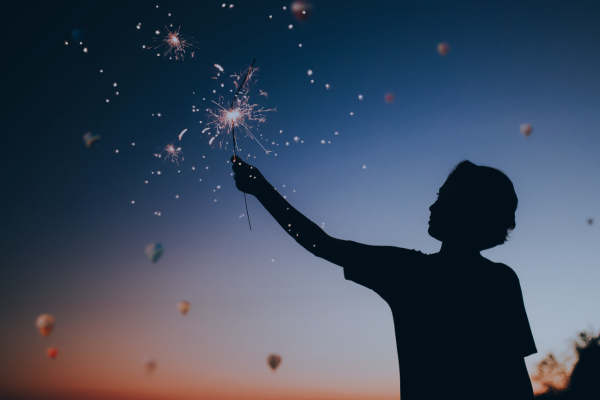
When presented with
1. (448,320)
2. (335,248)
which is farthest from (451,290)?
(335,248)

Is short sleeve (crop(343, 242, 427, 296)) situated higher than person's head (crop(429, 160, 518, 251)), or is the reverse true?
person's head (crop(429, 160, 518, 251))

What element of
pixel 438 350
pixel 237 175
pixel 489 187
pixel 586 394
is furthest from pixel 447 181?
pixel 586 394

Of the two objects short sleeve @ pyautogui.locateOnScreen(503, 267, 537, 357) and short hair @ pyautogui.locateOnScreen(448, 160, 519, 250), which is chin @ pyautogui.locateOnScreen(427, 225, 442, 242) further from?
short sleeve @ pyautogui.locateOnScreen(503, 267, 537, 357)

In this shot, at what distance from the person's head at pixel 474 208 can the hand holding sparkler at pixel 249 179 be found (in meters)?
1.05

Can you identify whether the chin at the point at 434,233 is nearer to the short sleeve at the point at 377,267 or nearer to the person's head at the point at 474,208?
the person's head at the point at 474,208

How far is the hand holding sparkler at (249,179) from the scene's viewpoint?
1780mm

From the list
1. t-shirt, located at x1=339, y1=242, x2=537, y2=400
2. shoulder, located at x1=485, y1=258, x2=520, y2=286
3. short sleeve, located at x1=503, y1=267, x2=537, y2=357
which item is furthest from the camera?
shoulder, located at x1=485, y1=258, x2=520, y2=286

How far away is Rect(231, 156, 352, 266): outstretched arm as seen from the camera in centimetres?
166

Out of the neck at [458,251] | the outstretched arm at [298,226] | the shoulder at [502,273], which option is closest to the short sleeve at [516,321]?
the shoulder at [502,273]

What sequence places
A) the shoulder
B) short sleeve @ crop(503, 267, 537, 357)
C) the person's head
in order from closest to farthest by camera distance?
short sleeve @ crop(503, 267, 537, 357) < the shoulder < the person's head

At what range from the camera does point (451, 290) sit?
169 cm

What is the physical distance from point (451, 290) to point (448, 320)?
0.16 metres

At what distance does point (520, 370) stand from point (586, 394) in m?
30.1

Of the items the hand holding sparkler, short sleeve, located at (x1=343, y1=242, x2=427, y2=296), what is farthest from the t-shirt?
the hand holding sparkler
